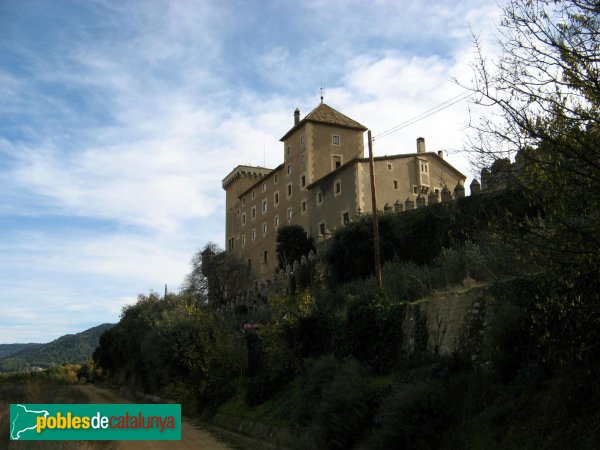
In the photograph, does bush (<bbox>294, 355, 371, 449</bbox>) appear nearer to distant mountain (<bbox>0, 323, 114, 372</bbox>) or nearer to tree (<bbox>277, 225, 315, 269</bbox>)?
tree (<bbox>277, 225, 315, 269</bbox>)

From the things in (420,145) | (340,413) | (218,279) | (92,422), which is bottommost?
(92,422)

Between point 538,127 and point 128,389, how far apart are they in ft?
138

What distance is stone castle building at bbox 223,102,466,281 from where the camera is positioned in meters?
44.3

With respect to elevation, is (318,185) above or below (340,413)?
above

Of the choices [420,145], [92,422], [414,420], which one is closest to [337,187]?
[420,145]

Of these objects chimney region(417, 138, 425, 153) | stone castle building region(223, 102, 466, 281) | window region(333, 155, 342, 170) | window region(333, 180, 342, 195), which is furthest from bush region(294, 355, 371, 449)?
window region(333, 155, 342, 170)

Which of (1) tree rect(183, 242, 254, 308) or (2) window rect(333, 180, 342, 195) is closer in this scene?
(2) window rect(333, 180, 342, 195)

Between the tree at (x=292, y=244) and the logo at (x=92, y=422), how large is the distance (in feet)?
91.2

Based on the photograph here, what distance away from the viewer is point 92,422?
16109mm

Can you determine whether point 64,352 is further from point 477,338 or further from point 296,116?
point 477,338

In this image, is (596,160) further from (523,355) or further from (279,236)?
(279,236)

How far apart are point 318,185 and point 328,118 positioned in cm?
854

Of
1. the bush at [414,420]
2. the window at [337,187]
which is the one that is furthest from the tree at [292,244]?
the bush at [414,420]

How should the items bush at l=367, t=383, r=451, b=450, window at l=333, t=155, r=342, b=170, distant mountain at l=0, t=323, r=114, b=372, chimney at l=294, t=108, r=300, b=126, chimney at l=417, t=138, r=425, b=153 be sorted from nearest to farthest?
bush at l=367, t=383, r=451, b=450, chimney at l=417, t=138, r=425, b=153, window at l=333, t=155, r=342, b=170, chimney at l=294, t=108, r=300, b=126, distant mountain at l=0, t=323, r=114, b=372
